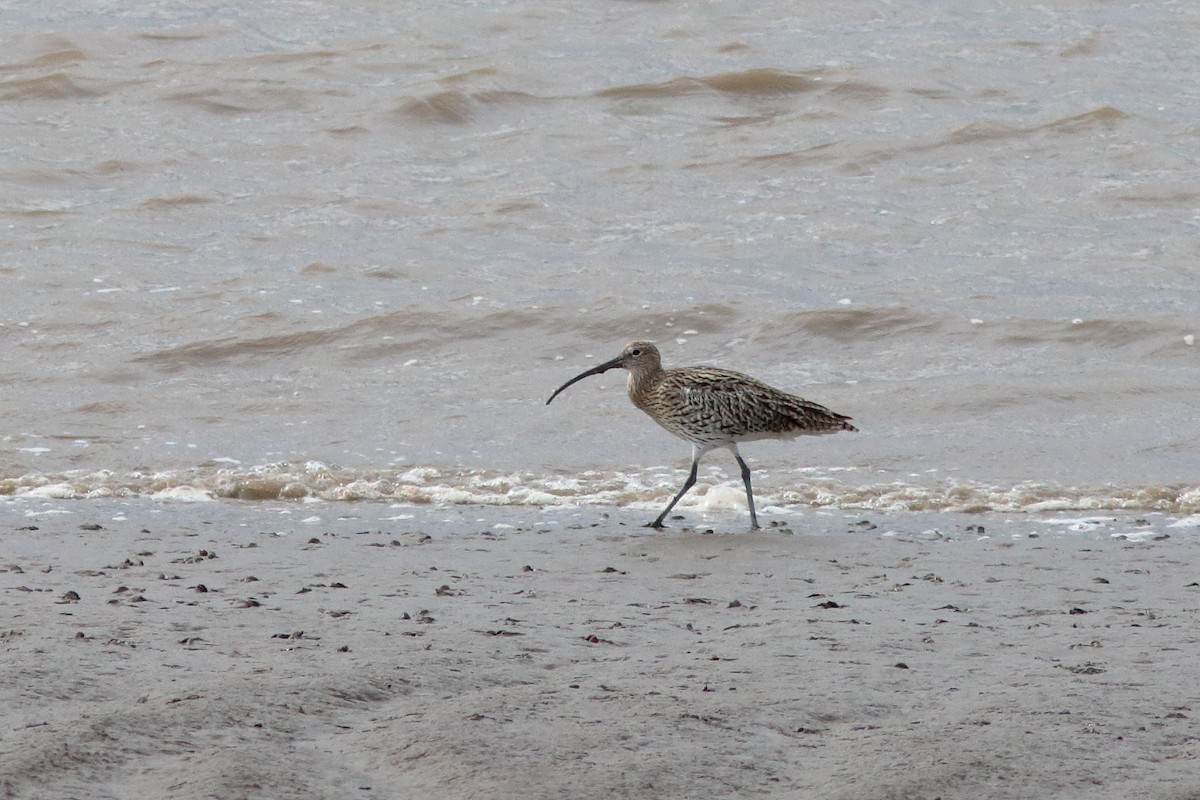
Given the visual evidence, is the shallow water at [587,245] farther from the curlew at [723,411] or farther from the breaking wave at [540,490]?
the curlew at [723,411]

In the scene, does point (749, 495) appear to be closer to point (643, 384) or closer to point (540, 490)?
point (643, 384)

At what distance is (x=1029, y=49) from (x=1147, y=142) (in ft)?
12.2

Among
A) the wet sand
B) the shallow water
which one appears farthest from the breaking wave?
the wet sand

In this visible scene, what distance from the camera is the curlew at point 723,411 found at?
329 inches

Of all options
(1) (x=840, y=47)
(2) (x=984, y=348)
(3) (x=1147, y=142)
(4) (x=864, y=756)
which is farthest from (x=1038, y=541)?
(1) (x=840, y=47)

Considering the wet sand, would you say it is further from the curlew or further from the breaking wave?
the curlew

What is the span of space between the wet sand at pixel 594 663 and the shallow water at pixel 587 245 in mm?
1390

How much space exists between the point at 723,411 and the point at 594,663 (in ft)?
10.8

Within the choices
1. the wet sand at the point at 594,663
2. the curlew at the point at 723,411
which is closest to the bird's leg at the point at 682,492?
the curlew at the point at 723,411

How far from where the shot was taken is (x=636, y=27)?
20.7 meters

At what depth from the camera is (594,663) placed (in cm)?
519

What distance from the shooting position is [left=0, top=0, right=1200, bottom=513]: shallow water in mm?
9391

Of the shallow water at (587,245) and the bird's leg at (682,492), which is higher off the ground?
the bird's leg at (682,492)

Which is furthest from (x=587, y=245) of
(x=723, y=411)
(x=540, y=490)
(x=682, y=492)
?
(x=682, y=492)
